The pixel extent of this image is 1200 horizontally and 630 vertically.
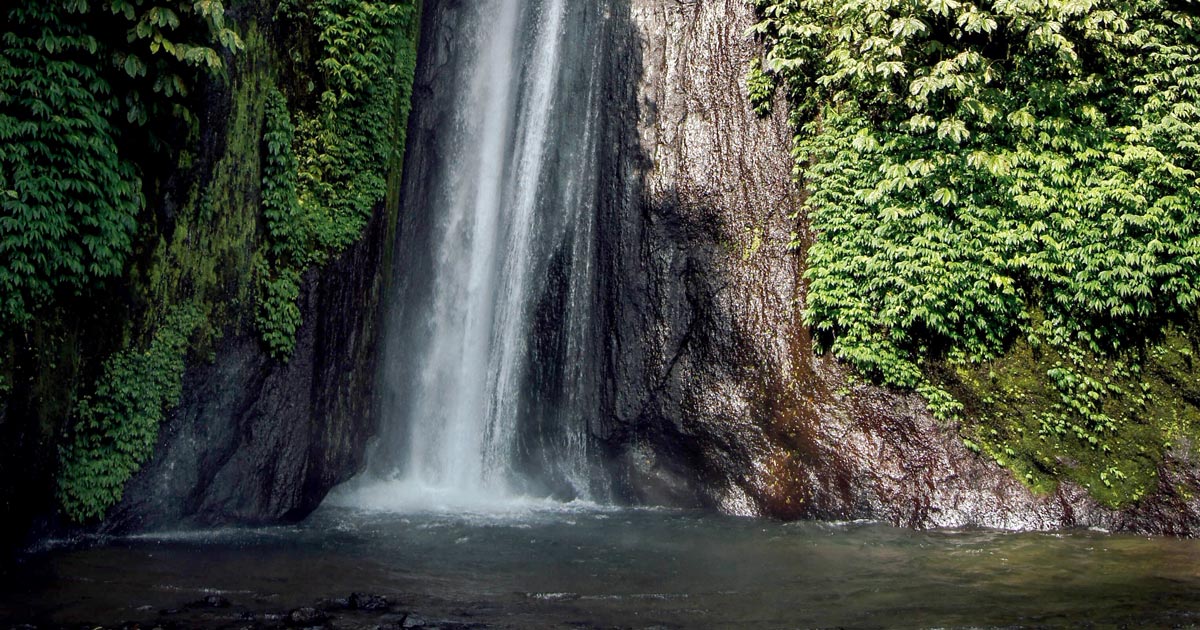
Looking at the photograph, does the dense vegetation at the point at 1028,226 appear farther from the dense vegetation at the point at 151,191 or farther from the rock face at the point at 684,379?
the dense vegetation at the point at 151,191

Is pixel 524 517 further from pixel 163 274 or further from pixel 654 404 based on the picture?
pixel 163 274

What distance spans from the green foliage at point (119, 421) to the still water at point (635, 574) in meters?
0.52

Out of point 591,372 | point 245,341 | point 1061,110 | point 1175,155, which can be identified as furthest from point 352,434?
point 1175,155

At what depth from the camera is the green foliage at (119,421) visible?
8.00m

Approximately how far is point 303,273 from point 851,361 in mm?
6546

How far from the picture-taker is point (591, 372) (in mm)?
12336

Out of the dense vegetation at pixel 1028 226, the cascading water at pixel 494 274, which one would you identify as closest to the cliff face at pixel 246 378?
the cascading water at pixel 494 274

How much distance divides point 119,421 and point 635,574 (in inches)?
195

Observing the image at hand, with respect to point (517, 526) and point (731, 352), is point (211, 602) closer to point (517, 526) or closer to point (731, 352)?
point (517, 526)

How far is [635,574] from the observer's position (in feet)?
25.0

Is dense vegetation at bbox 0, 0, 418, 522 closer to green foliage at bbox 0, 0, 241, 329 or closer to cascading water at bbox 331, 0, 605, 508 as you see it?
green foliage at bbox 0, 0, 241, 329

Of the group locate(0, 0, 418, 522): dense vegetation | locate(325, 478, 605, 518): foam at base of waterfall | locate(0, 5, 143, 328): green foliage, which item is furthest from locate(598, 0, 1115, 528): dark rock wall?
locate(0, 5, 143, 328): green foliage

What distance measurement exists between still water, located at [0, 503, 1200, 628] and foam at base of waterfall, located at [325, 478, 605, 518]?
2.15 ft

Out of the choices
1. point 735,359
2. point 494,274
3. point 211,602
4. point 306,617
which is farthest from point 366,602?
point 494,274
